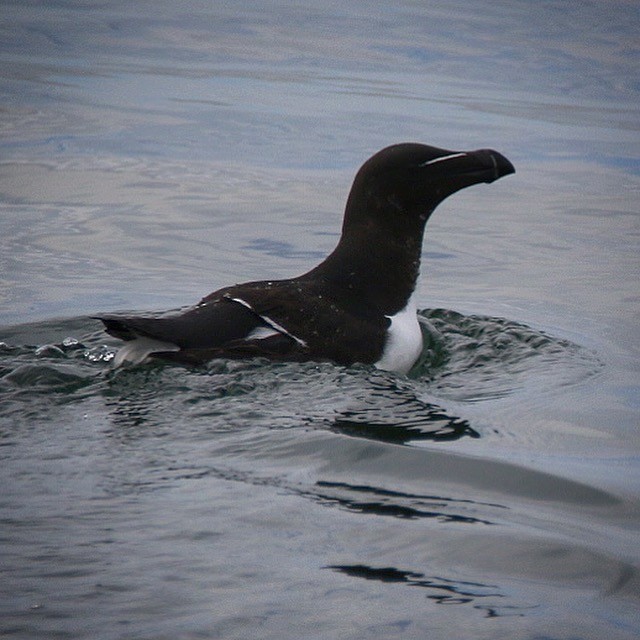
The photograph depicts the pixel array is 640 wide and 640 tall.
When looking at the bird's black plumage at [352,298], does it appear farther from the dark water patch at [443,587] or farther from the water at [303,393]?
the dark water patch at [443,587]

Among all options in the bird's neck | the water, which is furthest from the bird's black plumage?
the water

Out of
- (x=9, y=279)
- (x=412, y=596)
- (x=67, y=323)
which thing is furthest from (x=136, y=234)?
(x=412, y=596)

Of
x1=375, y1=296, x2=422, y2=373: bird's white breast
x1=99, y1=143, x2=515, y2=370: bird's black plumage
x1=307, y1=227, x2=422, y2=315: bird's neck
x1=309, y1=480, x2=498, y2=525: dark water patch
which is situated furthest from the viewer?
x1=307, y1=227, x2=422, y2=315: bird's neck

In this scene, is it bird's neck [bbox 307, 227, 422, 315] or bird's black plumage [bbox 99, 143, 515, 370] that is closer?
bird's black plumage [bbox 99, 143, 515, 370]

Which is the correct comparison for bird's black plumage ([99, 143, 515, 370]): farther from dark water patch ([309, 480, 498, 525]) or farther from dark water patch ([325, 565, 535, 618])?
dark water patch ([325, 565, 535, 618])

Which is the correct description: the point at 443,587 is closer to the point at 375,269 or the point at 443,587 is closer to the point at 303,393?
the point at 303,393

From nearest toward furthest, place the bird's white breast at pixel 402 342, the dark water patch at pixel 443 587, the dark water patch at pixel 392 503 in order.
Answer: the dark water patch at pixel 443 587, the dark water patch at pixel 392 503, the bird's white breast at pixel 402 342

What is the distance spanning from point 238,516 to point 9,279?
4.62 meters

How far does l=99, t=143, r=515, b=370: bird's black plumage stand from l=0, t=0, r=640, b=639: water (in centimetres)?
13

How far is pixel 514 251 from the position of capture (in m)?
9.70

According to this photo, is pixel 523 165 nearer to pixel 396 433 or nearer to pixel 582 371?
pixel 582 371

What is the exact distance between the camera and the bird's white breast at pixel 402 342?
6.21m

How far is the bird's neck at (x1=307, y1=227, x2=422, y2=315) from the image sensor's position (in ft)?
21.1

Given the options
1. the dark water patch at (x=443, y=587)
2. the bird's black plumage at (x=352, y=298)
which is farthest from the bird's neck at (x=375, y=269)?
the dark water patch at (x=443, y=587)
